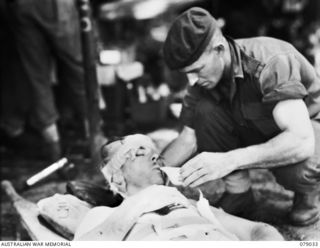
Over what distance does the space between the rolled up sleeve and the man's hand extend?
335mm

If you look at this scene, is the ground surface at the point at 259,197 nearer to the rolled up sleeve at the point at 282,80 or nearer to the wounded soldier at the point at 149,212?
the wounded soldier at the point at 149,212

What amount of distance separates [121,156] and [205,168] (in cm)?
39

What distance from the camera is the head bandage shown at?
7.48 ft

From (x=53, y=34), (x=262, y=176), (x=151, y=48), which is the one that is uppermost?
(x=53, y=34)

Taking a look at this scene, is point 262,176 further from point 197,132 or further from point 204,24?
point 204,24

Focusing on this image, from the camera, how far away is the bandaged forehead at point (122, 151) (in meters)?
2.28

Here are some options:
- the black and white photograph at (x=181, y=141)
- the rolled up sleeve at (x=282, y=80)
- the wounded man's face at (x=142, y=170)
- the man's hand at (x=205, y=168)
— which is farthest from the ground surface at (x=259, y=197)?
the rolled up sleeve at (x=282, y=80)

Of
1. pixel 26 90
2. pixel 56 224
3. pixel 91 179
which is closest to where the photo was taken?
pixel 56 224

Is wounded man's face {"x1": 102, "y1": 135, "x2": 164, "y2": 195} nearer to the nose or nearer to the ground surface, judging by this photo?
the nose

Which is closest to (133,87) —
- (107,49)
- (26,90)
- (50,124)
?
(107,49)

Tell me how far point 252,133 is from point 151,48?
5.80ft

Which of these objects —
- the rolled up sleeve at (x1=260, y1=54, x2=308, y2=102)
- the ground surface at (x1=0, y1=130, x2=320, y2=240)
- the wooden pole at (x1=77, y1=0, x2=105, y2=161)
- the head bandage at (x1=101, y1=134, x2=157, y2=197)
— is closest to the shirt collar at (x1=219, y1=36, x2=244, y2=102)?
the rolled up sleeve at (x1=260, y1=54, x2=308, y2=102)

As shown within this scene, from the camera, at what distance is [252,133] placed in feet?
7.85

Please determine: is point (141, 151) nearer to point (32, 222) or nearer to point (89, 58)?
point (32, 222)
